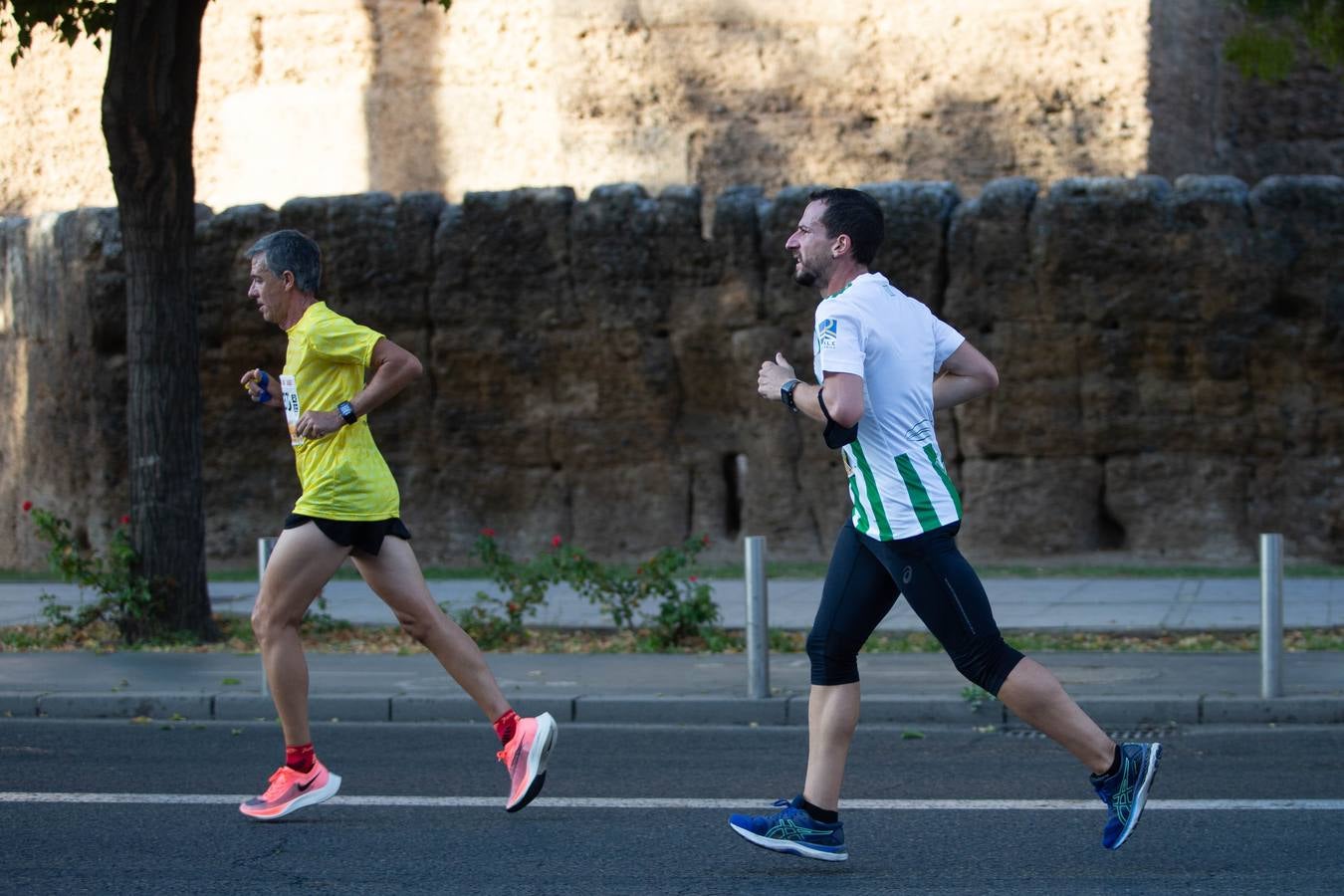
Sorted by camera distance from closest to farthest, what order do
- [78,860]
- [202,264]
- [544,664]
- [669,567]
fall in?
[78,860]
[544,664]
[669,567]
[202,264]

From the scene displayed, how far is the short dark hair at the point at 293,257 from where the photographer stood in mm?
6023

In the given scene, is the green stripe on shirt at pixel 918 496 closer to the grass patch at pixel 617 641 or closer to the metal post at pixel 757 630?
the metal post at pixel 757 630

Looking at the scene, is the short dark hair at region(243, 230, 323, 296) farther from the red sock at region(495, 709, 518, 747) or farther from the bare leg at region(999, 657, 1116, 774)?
the bare leg at region(999, 657, 1116, 774)

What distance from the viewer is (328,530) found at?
584 cm

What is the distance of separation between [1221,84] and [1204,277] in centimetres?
736

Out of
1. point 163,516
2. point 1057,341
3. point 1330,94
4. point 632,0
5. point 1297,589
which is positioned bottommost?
point 1297,589

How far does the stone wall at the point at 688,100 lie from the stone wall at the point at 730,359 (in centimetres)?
539

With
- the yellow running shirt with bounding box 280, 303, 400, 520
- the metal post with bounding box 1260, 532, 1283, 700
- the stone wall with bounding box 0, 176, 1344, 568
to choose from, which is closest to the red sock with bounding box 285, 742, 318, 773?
the yellow running shirt with bounding box 280, 303, 400, 520

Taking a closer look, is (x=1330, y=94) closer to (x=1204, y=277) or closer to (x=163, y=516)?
(x=1204, y=277)

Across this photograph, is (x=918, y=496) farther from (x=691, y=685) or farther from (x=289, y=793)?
(x=691, y=685)

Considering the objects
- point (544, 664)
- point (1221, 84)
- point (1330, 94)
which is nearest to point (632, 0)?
point (1221, 84)

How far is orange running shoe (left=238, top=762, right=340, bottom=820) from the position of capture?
591 cm

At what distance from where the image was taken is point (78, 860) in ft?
17.8

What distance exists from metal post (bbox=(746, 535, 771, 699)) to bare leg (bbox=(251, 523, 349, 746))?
3.03m
